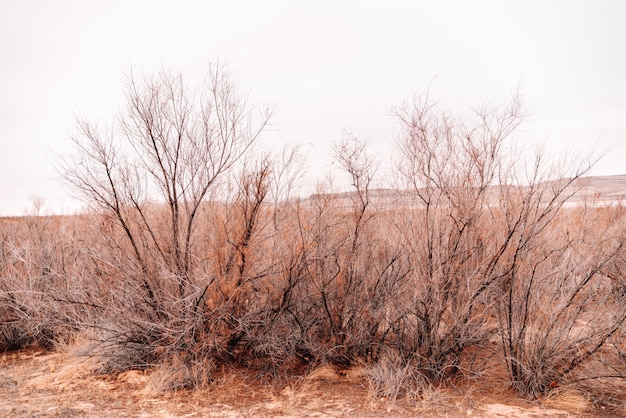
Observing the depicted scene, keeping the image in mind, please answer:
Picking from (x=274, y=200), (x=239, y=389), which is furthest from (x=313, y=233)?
(x=239, y=389)

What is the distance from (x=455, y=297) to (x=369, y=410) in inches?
79.2

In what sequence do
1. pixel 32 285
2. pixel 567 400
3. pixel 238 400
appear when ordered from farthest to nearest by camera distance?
pixel 32 285 < pixel 238 400 < pixel 567 400

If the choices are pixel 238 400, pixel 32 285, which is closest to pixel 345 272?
pixel 238 400

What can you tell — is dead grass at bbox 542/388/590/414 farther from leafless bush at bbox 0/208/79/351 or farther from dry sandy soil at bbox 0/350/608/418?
leafless bush at bbox 0/208/79/351

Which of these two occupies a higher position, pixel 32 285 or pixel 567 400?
pixel 32 285

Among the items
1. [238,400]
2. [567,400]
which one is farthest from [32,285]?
[567,400]

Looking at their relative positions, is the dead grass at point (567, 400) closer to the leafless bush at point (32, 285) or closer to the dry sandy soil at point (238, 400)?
the dry sandy soil at point (238, 400)

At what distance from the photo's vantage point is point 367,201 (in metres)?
7.54

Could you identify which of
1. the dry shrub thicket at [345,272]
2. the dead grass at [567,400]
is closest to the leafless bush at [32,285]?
the dry shrub thicket at [345,272]

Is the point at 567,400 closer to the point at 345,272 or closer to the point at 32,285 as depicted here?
the point at 345,272

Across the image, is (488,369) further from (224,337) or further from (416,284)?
(224,337)

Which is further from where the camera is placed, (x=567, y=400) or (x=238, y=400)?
(x=238, y=400)

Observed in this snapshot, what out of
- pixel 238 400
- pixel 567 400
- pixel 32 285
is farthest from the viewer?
pixel 32 285

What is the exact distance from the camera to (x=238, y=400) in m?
6.21
